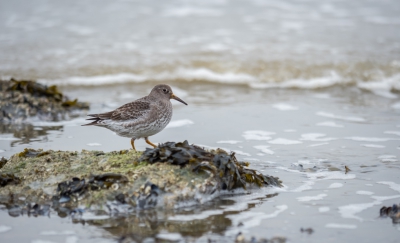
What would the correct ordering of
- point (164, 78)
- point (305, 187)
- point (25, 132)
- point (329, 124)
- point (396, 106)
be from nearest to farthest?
point (305, 187) < point (25, 132) < point (329, 124) < point (396, 106) < point (164, 78)

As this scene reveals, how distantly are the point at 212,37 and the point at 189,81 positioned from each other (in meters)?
3.00

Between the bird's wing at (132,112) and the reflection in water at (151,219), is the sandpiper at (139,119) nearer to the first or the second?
the bird's wing at (132,112)

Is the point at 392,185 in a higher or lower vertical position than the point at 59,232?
higher

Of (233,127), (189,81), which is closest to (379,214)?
(233,127)

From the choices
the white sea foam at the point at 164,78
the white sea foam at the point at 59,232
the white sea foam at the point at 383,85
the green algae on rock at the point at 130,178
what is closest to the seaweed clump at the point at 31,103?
the white sea foam at the point at 164,78

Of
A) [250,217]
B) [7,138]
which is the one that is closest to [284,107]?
[7,138]

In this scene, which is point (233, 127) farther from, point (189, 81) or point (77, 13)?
point (77, 13)

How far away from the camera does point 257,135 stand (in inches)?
283

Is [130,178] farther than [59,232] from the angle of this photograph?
Yes

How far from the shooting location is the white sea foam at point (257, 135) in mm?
7043

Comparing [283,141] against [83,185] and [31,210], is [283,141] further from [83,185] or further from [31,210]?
[31,210]

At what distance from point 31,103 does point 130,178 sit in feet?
13.8

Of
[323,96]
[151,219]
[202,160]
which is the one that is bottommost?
[151,219]

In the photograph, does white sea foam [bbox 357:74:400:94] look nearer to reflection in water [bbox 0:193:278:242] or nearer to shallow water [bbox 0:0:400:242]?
shallow water [bbox 0:0:400:242]
